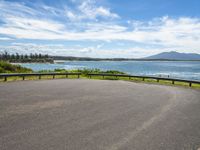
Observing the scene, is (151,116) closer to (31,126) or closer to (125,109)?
(125,109)

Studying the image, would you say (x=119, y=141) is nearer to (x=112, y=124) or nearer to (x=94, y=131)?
(x=94, y=131)

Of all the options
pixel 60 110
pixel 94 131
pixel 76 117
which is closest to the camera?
pixel 94 131

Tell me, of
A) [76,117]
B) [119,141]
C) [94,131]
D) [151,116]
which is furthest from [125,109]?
[119,141]

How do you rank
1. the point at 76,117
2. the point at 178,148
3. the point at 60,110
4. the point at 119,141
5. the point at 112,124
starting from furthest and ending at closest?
1. the point at 60,110
2. the point at 76,117
3. the point at 112,124
4. the point at 119,141
5. the point at 178,148

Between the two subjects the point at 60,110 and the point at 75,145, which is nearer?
the point at 75,145

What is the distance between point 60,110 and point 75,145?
13.6 ft

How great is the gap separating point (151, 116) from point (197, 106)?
11.3 feet

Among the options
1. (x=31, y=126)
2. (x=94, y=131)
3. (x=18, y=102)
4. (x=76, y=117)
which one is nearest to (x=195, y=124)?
(x=94, y=131)

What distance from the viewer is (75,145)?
5.55 metres

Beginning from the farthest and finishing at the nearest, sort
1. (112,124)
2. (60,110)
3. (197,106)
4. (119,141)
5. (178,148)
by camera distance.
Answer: (197,106) → (60,110) → (112,124) → (119,141) → (178,148)

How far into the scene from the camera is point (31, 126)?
7.13 m

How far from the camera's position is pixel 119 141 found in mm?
5895

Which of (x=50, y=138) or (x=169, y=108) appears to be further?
(x=169, y=108)

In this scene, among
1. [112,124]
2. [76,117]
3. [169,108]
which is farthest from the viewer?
[169,108]
